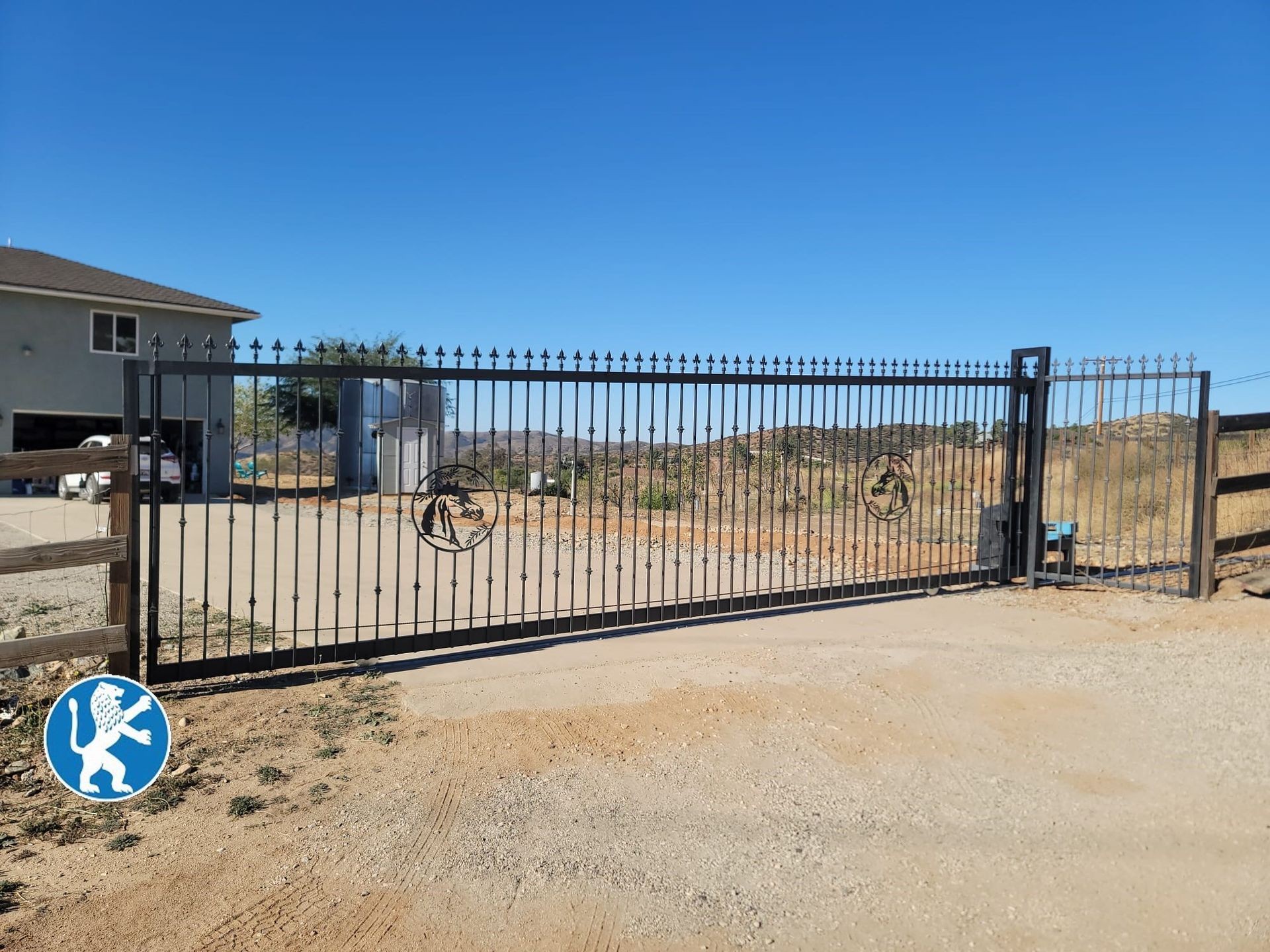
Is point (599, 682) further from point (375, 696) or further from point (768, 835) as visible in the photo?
point (768, 835)

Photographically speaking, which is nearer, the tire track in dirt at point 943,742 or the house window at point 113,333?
the tire track in dirt at point 943,742

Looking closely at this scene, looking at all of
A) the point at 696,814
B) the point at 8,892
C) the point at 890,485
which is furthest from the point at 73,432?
the point at 696,814

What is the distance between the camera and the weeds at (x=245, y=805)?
3812 mm

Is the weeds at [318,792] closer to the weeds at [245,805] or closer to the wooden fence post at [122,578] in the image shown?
the weeds at [245,805]

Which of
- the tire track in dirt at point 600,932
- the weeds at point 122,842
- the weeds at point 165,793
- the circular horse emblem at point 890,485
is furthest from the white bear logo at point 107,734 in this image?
the circular horse emblem at point 890,485

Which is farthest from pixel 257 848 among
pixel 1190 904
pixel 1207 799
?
pixel 1207 799

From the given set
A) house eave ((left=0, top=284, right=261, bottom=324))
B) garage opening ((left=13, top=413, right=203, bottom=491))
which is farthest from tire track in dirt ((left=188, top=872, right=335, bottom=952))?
house eave ((left=0, top=284, right=261, bottom=324))

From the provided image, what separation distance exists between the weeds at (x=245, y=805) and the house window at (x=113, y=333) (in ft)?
72.4

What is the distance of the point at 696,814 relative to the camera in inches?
155

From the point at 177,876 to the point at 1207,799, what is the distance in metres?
4.60

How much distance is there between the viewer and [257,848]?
139 inches

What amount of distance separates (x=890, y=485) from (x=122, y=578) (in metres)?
7.02

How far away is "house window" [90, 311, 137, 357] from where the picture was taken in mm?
22625

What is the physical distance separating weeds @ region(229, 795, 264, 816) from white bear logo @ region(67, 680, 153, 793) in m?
0.46
